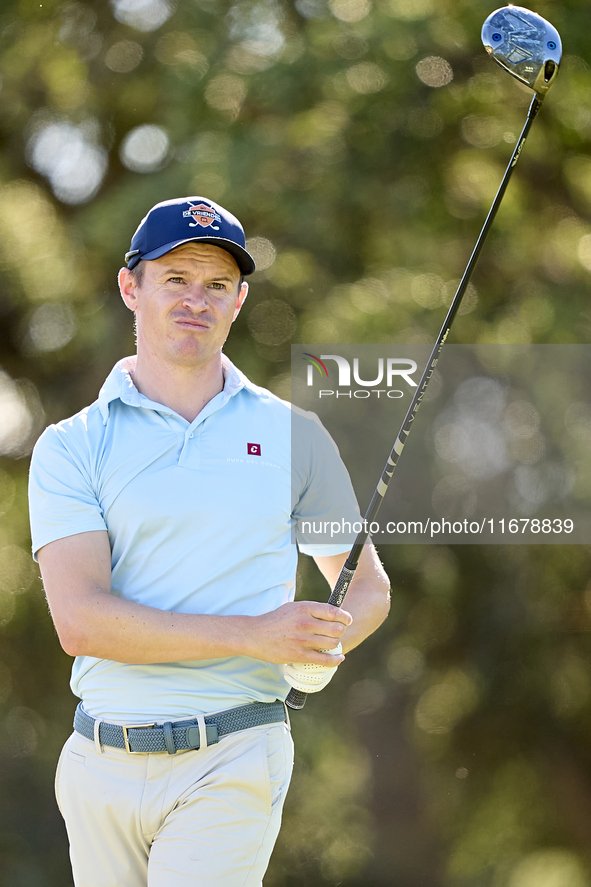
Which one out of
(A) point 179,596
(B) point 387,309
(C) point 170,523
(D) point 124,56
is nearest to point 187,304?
(C) point 170,523

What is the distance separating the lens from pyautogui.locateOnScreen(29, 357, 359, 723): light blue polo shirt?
159cm

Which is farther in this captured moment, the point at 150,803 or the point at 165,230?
the point at 165,230

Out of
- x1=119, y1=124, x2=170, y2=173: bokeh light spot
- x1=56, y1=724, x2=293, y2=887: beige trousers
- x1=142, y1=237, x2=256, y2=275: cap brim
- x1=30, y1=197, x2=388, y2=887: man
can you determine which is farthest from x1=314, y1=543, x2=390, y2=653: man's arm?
x1=119, y1=124, x2=170, y2=173: bokeh light spot

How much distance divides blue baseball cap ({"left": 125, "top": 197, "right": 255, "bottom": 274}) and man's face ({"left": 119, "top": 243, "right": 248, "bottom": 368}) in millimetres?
26

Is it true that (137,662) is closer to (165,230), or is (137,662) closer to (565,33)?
(165,230)

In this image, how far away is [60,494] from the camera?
161 centimetres

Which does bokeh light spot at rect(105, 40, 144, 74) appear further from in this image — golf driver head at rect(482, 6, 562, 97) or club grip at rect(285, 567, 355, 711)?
club grip at rect(285, 567, 355, 711)

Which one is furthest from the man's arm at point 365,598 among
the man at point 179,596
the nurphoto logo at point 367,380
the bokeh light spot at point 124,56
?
the bokeh light spot at point 124,56

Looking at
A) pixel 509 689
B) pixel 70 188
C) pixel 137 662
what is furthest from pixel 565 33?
pixel 137 662

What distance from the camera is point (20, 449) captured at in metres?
4.42

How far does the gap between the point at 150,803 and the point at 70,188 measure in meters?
3.67

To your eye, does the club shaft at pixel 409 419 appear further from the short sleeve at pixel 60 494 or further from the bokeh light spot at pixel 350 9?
the bokeh light spot at pixel 350 9

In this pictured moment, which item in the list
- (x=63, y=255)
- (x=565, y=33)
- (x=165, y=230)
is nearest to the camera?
(x=165, y=230)

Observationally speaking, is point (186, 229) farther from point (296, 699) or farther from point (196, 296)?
point (296, 699)
